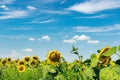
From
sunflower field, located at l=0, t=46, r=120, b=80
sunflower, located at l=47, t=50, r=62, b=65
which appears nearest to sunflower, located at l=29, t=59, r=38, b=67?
sunflower field, located at l=0, t=46, r=120, b=80

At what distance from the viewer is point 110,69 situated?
278 centimetres

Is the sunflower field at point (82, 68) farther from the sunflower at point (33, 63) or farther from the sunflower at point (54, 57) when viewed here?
the sunflower at point (33, 63)

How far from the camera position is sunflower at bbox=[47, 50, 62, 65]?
5895 millimetres

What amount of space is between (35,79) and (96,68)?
4.18 meters

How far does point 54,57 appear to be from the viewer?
6.01 metres

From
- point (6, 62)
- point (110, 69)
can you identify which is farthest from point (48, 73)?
point (6, 62)

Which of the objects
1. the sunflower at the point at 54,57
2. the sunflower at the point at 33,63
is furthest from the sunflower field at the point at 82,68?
the sunflower at the point at 33,63

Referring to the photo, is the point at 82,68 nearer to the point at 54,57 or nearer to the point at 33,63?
the point at 54,57

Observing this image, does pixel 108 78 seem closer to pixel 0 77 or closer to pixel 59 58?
pixel 59 58

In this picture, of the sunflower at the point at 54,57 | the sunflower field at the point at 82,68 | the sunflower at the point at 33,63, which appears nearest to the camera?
the sunflower field at the point at 82,68

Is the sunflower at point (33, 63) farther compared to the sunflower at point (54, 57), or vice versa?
the sunflower at point (33, 63)

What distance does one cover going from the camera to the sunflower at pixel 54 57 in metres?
5.89

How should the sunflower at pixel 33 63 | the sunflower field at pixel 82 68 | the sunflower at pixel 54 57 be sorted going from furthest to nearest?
the sunflower at pixel 33 63 → the sunflower at pixel 54 57 → the sunflower field at pixel 82 68

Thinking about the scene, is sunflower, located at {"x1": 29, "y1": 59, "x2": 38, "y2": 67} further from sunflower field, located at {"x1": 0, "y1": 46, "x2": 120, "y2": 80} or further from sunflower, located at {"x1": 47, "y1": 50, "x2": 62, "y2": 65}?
sunflower, located at {"x1": 47, "y1": 50, "x2": 62, "y2": 65}
